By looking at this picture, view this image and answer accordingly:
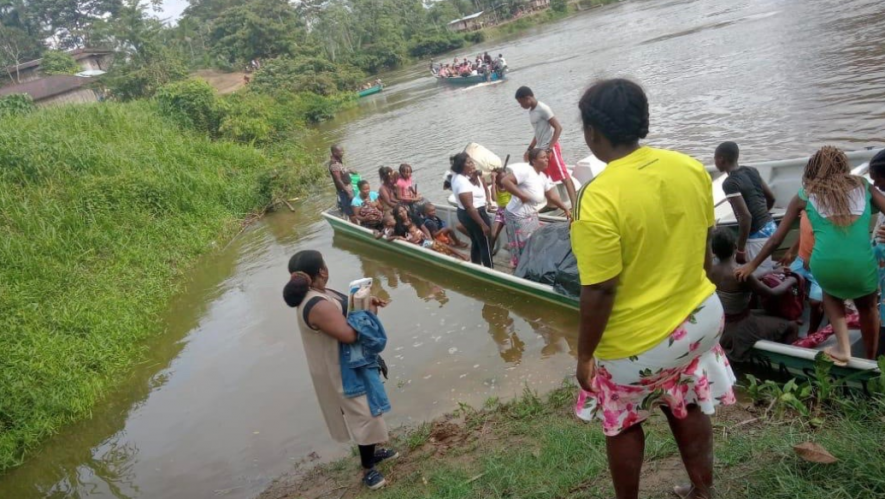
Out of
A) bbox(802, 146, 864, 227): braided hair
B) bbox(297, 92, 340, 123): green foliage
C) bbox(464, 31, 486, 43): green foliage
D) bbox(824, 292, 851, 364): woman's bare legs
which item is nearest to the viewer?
bbox(802, 146, 864, 227): braided hair

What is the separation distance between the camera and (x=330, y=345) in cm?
353

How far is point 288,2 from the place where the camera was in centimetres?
4903

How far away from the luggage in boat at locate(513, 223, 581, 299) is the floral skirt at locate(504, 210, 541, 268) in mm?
160

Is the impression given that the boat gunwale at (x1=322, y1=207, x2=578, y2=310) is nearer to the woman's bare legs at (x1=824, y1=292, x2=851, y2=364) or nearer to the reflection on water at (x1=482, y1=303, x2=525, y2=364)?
the reflection on water at (x1=482, y1=303, x2=525, y2=364)

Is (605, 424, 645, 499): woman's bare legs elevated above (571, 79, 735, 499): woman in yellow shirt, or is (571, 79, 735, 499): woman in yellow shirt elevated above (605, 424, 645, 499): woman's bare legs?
(571, 79, 735, 499): woman in yellow shirt

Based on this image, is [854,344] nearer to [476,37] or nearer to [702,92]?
[702,92]

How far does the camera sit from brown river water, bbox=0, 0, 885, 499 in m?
5.38

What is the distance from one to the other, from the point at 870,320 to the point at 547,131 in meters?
4.58

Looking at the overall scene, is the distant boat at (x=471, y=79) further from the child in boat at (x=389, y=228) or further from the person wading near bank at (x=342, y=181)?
the child in boat at (x=389, y=228)

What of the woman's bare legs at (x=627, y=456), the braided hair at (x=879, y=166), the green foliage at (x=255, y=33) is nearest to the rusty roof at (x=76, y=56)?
the green foliage at (x=255, y=33)

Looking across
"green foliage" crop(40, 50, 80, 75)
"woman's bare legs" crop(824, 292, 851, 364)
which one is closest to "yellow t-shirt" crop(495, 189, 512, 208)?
"woman's bare legs" crop(824, 292, 851, 364)

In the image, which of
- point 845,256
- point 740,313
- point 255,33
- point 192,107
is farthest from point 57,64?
point 845,256

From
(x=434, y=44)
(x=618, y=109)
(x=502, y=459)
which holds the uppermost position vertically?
(x=434, y=44)

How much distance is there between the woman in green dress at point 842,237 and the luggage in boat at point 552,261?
8.03 ft
